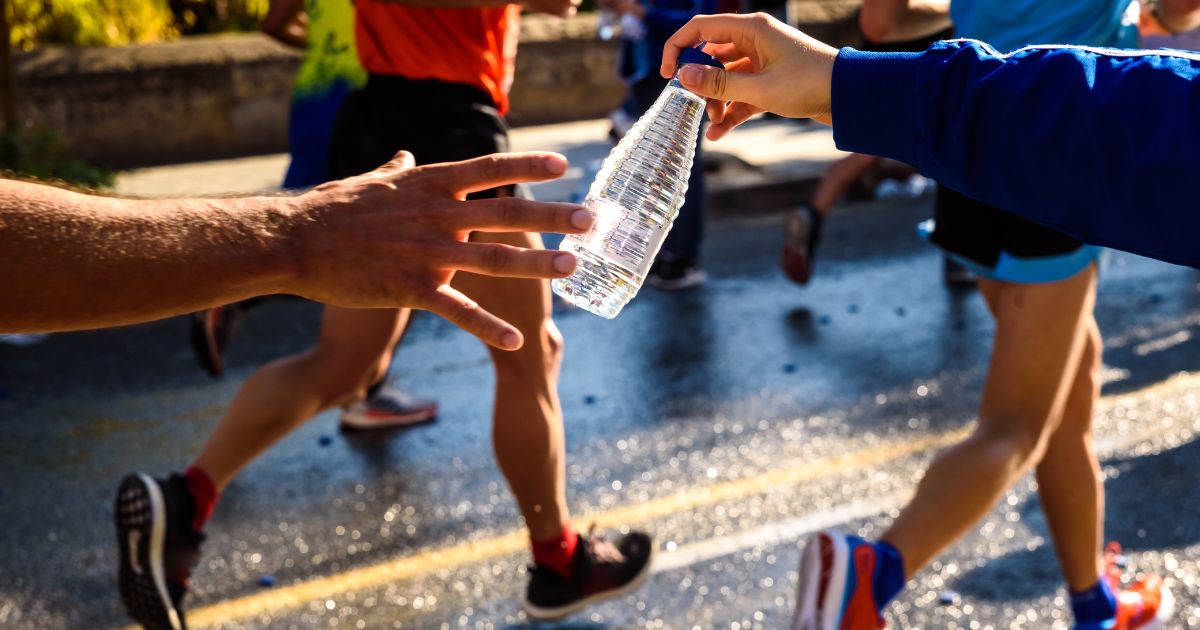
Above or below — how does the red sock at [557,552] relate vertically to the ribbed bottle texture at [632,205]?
below

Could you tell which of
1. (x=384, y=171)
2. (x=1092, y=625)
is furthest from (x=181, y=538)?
(x=1092, y=625)

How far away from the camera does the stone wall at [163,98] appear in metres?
10.2

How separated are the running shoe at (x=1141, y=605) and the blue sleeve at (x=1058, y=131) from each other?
6.53ft

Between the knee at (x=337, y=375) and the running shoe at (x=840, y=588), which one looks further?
the knee at (x=337, y=375)

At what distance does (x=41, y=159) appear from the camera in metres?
8.39

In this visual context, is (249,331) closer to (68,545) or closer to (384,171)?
(68,545)

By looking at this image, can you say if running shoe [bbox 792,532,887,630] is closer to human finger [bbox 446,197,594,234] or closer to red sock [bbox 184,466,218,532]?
human finger [bbox 446,197,594,234]

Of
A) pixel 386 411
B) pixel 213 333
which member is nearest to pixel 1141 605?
pixel 386 411

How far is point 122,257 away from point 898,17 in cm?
214

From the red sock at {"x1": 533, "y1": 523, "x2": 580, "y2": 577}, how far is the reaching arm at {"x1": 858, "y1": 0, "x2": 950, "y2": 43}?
153cm

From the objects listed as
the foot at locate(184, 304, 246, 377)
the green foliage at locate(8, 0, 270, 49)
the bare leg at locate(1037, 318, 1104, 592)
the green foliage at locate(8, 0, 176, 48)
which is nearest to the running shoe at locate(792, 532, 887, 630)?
the bare leg at locate(1037, 318, 1104, 592)

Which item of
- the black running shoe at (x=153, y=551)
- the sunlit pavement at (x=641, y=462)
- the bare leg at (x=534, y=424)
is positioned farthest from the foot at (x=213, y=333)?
the bare leg at (x=534, y=424)

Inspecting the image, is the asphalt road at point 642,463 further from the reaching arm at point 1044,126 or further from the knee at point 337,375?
the reaching arm at point 1044,126

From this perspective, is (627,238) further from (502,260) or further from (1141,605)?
(1141,605)
